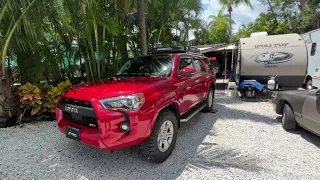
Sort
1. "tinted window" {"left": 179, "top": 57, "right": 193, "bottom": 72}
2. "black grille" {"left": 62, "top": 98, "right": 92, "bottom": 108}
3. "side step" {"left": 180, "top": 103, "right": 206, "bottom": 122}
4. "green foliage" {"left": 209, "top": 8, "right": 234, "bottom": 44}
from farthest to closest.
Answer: "green foliage" {"left": 209, "top": 8, "right": 234, "bottom": 44} → "tinted window" {"left": 179, "top": 57, "right": 193, "bottom": 72} → "side step" {"left": 180, "top": 103, "right": 206, "bottom": 122} → "black grille" {"left": 62, "top": 98, "right": 92, "bottom": 108}

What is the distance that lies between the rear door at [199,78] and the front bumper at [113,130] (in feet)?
7.43

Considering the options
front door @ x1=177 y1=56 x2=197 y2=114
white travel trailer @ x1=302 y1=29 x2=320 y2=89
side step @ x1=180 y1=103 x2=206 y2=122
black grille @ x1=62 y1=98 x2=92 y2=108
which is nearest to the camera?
black grille @ x1=62 y1=98 x2=92 y2=108

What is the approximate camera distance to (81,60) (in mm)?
6891

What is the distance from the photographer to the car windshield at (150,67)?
3986mm

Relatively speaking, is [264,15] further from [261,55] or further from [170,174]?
[170,174]

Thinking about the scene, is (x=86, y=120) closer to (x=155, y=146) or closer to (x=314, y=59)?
(x=155, y=146)

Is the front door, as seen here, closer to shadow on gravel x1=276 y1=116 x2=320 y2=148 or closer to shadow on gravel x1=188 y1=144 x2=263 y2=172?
shadow on gravel x1=188 y1=144 x2=263 y2=172

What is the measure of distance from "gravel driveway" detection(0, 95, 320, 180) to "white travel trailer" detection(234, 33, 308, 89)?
4.09 metres

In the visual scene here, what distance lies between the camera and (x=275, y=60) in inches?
320

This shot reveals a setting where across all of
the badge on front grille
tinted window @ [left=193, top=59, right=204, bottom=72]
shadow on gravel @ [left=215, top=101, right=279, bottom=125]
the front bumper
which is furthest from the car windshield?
shadow on gravel @ [left=215, top=101, right=279, bottom=125]

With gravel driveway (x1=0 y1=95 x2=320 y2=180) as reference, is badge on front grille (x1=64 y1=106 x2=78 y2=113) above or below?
above

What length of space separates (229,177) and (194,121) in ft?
8.32

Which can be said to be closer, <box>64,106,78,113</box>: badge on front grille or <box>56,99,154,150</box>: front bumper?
<box>56,99,154,150</box>: front bumper

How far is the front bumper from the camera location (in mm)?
2656
